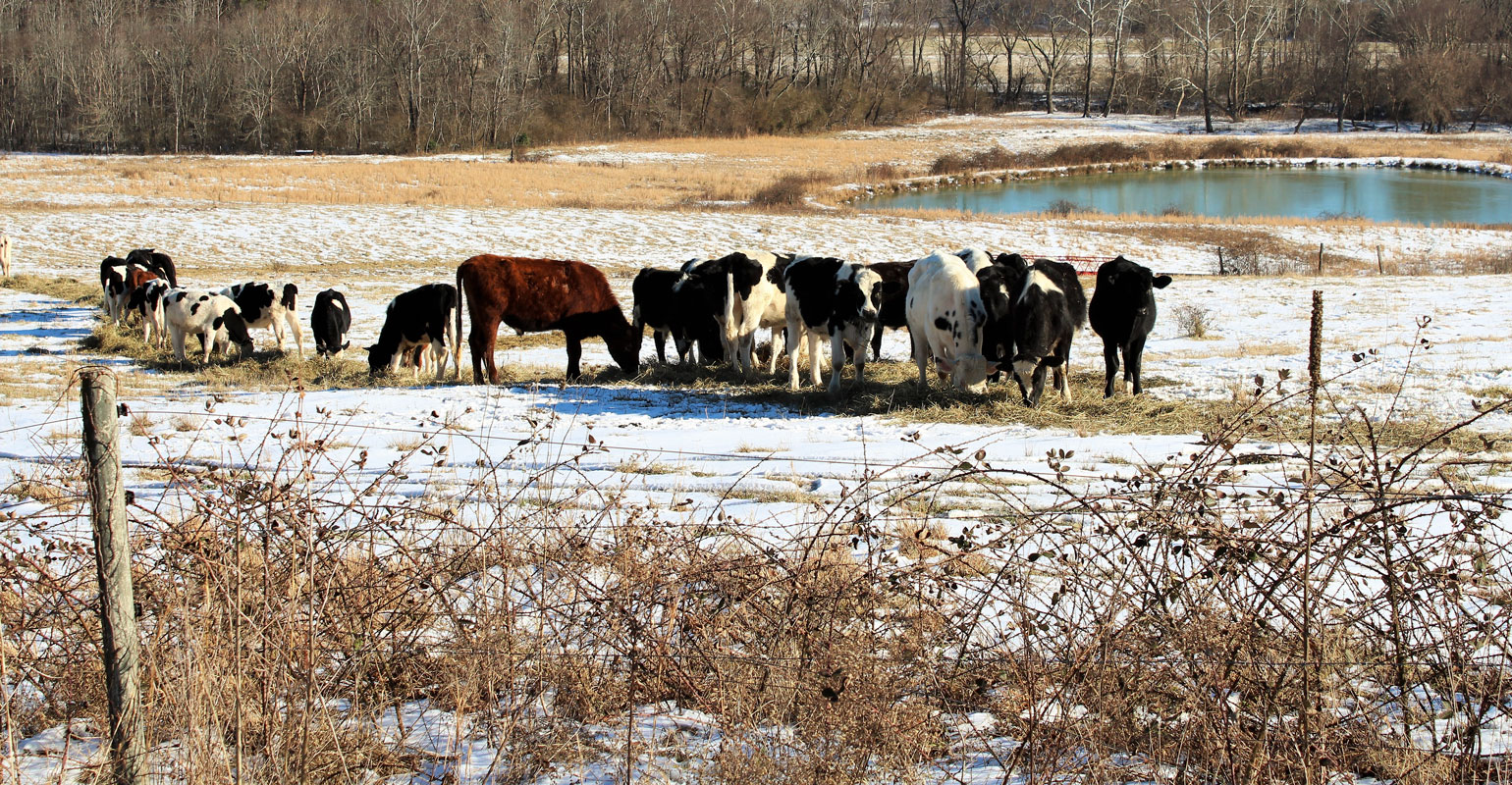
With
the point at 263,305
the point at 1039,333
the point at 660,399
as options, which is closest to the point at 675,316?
the point at 660,399

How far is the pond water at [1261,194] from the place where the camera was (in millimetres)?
44719

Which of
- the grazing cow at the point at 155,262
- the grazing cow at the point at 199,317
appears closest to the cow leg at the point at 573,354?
the grazing cow at the point at 199,317

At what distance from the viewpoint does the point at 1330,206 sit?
46.4 meters

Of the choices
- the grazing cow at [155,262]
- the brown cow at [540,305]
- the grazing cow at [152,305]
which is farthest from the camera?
the grazing cow at [155,262]

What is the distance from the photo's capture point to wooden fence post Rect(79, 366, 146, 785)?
3.37m

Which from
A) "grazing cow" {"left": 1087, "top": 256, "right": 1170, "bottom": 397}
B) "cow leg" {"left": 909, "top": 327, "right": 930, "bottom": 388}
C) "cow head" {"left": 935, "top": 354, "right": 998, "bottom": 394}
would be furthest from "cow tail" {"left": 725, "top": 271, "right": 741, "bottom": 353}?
"grazing cow" {"left": 1087, "top": 256, "right": 1170, "bottom": 397}

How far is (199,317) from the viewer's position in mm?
16219

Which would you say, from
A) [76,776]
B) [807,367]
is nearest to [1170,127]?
[807,367]

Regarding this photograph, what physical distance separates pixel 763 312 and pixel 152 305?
989 cm

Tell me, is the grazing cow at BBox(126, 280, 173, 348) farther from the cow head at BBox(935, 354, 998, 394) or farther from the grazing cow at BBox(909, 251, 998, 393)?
the cow head at BBox(935, 354, 998, 394)

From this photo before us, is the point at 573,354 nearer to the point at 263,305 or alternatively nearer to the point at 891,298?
the point at 891,298

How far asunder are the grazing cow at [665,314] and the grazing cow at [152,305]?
7.39 m

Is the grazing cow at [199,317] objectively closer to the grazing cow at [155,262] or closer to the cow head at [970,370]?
the grazing cow at [155,262]

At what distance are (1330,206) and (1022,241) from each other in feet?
64.4
